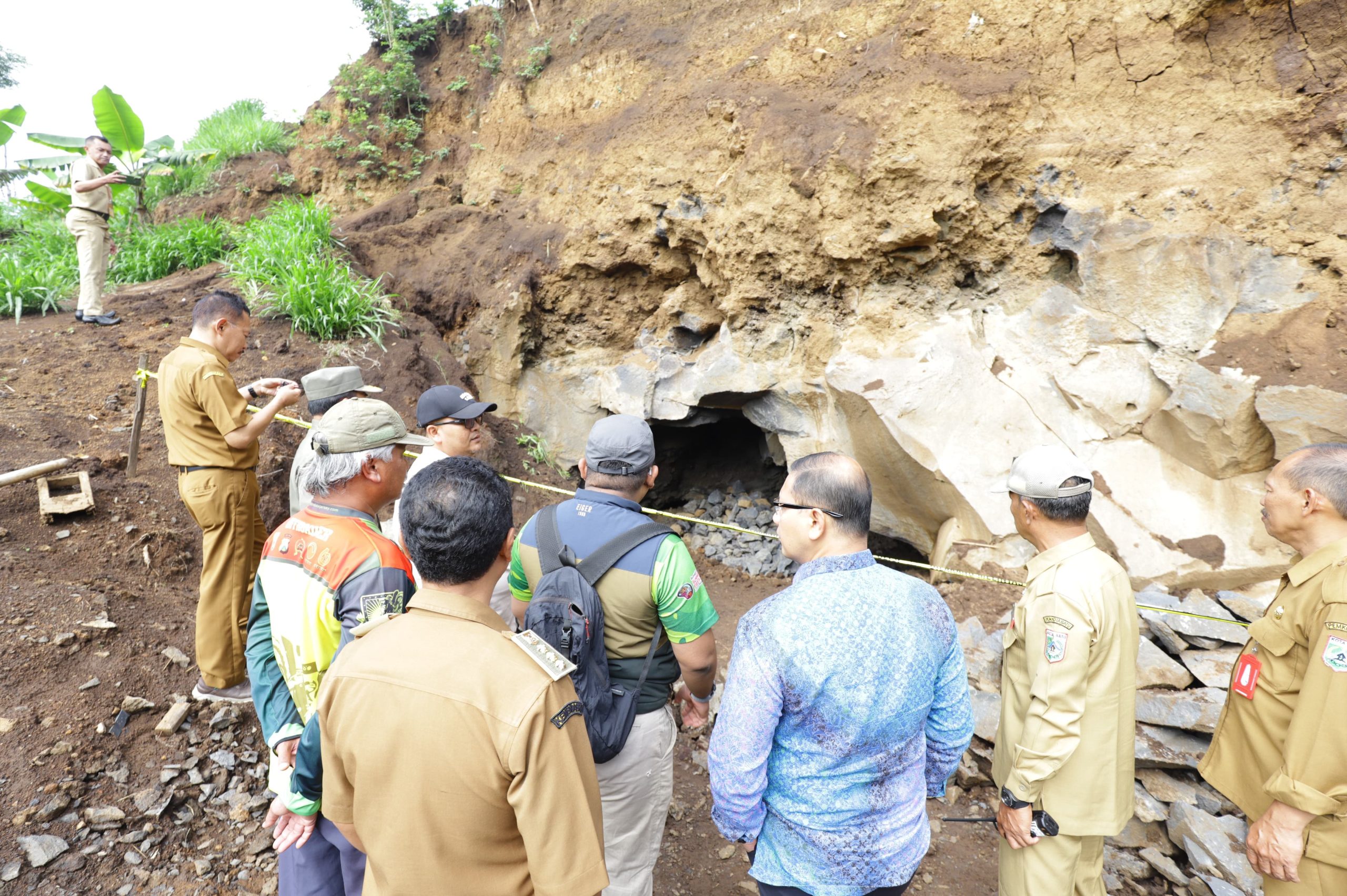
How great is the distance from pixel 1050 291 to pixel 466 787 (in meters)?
5.00

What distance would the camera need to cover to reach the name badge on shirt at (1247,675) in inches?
89.4

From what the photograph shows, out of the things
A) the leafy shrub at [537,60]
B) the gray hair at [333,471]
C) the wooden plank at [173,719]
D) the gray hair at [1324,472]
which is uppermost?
the leafy shrub at [537,60]

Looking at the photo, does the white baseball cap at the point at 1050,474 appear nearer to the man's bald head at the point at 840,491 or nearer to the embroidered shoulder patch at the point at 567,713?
the man's bald head at the point at 840,491

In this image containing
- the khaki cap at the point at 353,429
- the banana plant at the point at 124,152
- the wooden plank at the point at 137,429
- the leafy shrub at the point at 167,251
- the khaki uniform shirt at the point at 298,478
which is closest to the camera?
the khaki cap at the point at 353,429

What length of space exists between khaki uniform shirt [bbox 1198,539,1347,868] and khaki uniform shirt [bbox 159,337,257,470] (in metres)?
4.26

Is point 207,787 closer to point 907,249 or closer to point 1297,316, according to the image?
point 907,249

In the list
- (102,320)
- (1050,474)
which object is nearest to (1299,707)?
(1050,474)

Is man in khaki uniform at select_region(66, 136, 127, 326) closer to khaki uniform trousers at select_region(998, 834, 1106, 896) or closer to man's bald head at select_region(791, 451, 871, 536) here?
man's bald head at select_region(791, 451, 871, 536)

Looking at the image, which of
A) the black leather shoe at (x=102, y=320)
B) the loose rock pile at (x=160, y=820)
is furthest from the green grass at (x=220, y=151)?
the loose rock pile at (x=160, y=820)

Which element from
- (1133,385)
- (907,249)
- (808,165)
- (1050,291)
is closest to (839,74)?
(808,165)

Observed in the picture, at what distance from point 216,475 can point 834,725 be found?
3260 mm

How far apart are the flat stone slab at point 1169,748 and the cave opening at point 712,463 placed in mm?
4541

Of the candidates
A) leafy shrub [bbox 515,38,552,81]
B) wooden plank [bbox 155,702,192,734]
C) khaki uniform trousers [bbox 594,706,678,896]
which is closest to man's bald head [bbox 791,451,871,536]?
khaki uniform trousers [bbox 594,706,678,896]

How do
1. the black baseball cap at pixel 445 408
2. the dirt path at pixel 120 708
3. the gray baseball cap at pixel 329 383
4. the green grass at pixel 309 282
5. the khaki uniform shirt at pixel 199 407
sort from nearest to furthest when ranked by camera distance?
1. the dirt path at pixel 120 708
2. the black baseball cap at pixel 445 408
3. the gray baseball cap at pixel 329 383
4. the khaki uniform shirt at pixel 199 407
5. the green grass at pixel 309 282
